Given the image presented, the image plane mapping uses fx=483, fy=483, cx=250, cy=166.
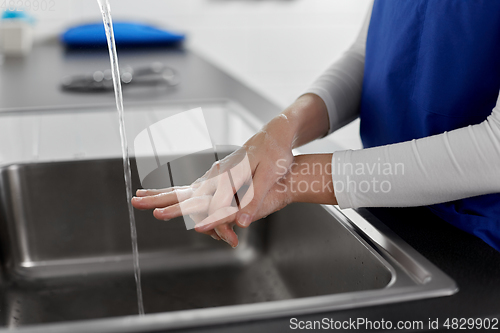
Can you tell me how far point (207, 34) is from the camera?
8.09 feet

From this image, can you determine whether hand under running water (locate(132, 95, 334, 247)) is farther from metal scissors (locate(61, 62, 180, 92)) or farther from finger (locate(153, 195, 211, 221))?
metal scissors (locate(61, 62, 180, 92))

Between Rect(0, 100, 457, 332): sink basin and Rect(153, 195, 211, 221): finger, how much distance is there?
0.20ft

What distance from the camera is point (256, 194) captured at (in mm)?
543

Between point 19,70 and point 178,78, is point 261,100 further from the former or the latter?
point 19,70

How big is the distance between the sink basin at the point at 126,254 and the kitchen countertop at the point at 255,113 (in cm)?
6

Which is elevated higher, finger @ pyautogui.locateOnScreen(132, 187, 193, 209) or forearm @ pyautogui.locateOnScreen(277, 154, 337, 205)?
forearm @ pyautogui.locateOnScreen(277, 154, 337, 205)

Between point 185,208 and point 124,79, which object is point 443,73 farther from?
point 124,79

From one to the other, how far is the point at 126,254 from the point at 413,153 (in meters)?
0.51

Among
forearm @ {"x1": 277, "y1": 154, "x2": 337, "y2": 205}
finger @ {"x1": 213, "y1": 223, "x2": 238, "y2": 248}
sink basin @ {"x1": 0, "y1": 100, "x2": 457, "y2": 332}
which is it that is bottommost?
sink basin @ {"x1": 0, "y1": 100, "x2": 457, "y2": 332}

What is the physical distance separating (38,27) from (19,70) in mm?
760

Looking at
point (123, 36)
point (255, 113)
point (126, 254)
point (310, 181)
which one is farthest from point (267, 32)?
point (310, 181)

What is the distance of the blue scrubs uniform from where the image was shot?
54 centimetres

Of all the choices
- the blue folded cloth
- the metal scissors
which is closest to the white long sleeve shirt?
the metal scissors

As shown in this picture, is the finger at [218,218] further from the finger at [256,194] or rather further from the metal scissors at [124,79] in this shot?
the metal scissors at [124,79]
